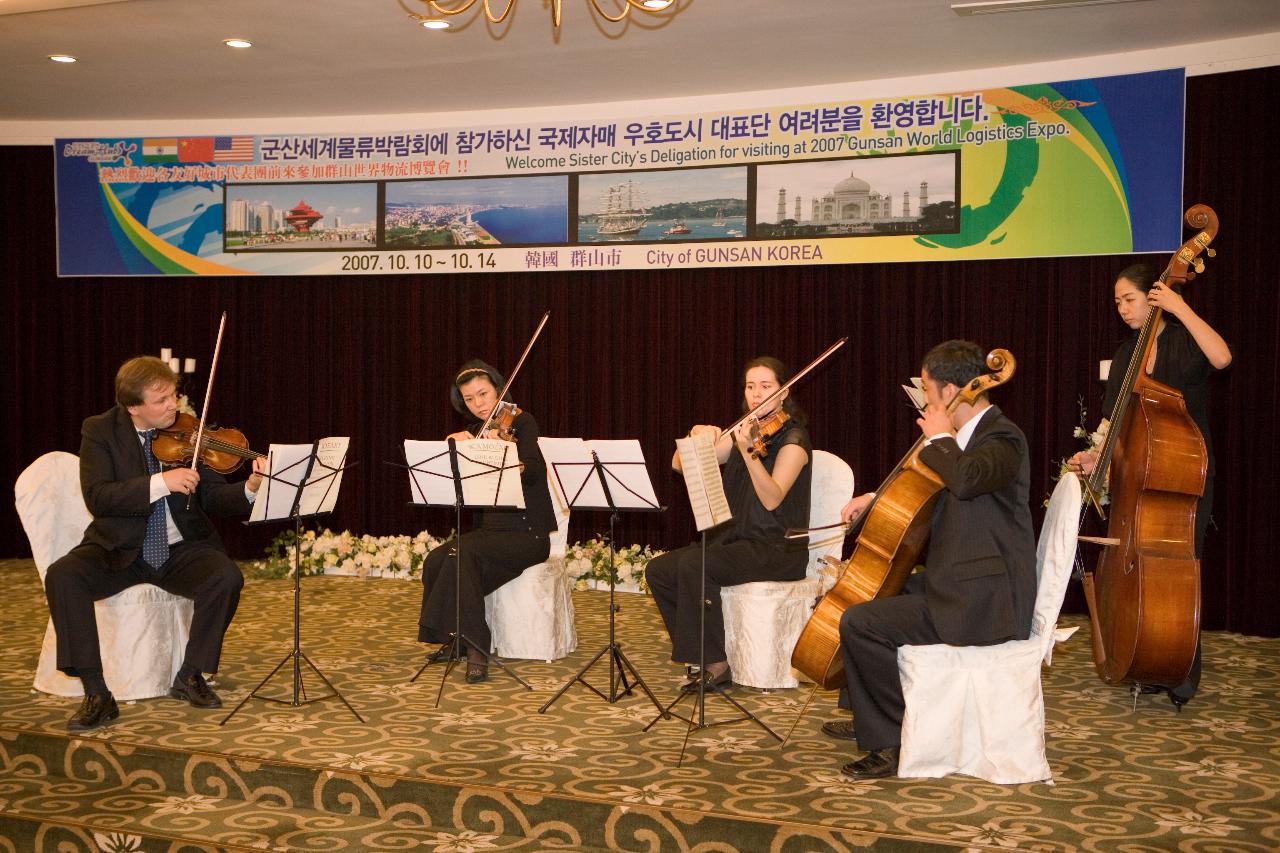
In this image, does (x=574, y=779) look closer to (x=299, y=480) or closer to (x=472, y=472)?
(x=472, y=472)

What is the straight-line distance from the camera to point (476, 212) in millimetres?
7547

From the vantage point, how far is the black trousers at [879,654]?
3.58 meters

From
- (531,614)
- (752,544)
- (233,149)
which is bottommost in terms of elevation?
(531,614)

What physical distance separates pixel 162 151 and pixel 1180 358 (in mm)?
6704

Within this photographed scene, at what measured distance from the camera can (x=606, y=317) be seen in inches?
301

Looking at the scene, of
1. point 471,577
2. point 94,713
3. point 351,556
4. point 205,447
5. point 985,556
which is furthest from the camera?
point 351,556

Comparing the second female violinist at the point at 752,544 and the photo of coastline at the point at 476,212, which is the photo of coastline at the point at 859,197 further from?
the second female violinist at the point at 752,544

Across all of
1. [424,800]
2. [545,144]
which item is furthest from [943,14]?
[424,800]

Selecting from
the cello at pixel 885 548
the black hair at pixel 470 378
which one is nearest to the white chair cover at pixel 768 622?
the cello at pixel 885 548

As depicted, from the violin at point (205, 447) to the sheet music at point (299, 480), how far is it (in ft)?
0.81

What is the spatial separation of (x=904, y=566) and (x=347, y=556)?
4.95 meters

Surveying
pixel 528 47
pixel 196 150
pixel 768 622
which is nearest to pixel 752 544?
pixel 768 622

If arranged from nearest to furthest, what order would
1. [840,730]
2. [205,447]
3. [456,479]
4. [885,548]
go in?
1. [885,548]
2. [840,730]
3. [456,479]
4. [205,447]

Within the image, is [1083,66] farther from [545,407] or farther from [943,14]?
[545,407]
